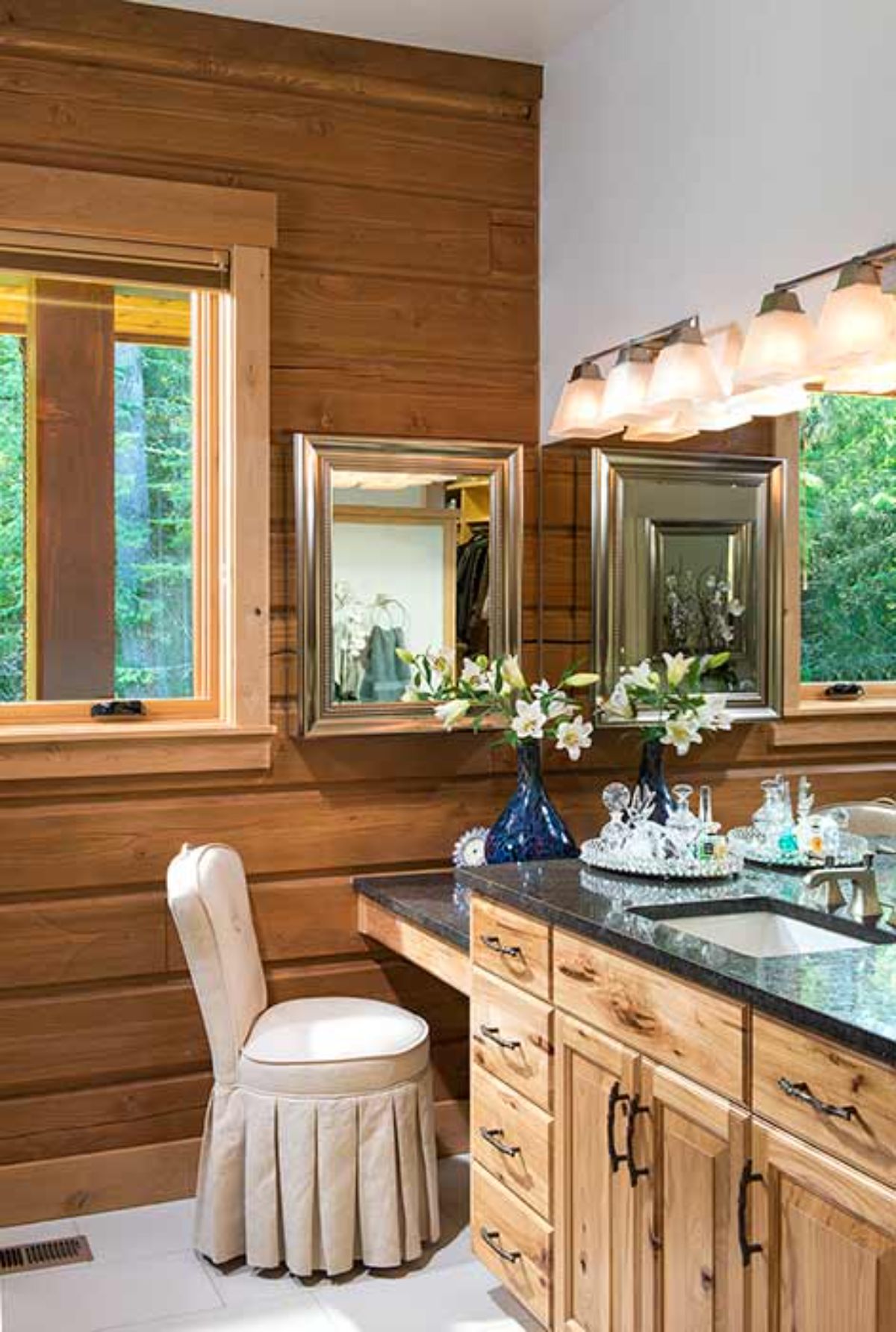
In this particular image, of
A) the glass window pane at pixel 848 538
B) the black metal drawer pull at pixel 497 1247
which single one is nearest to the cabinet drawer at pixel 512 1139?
the black metal drawer pull at pixel 497 1247

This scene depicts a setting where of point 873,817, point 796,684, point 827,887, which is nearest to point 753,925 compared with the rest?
point 827,887

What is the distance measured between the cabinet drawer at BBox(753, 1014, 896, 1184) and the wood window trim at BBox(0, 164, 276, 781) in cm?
169

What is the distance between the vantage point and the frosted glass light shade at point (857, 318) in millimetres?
2408

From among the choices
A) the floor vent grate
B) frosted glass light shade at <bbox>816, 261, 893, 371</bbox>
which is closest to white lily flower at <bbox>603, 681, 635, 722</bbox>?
frosted glass light shade at <bbox>816, 261, 893, 371</bbox>

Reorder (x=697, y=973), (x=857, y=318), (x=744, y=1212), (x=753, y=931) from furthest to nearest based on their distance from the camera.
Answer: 1. (x=753, y=931)
2. (x=857, y=318)
3. (x=697, y=973)
4. (x=744, y=1212)

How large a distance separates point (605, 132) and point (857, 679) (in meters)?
1.43

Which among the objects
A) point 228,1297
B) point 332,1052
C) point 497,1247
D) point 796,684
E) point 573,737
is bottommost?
point 228,1297

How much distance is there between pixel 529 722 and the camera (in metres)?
3.14

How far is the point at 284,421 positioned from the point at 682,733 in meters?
1.14

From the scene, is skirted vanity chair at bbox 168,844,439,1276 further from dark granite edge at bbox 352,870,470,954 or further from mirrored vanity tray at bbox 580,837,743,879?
mirrored vanity tray at bbox 580,837,743,879

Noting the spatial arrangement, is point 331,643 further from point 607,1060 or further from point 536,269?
point 607,1060

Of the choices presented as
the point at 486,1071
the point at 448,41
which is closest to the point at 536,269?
the point at 448,41

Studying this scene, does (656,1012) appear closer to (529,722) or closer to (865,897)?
(865,897)

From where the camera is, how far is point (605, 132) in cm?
330
